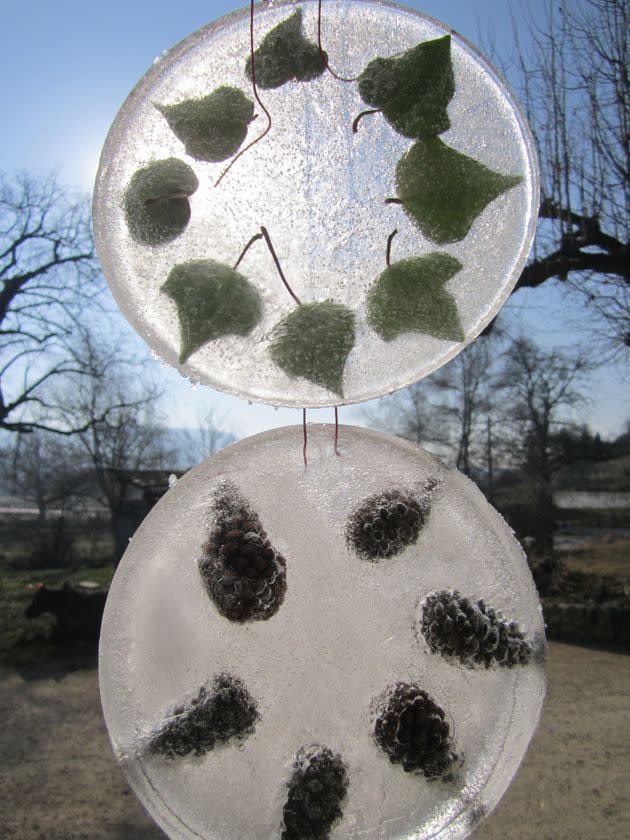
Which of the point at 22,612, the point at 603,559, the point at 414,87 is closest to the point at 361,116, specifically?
the point at 414,87

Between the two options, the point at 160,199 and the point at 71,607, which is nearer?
the point at 160,199

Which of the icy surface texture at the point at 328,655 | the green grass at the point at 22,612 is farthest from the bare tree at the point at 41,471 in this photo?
the icy surface texture at the point at 328,655

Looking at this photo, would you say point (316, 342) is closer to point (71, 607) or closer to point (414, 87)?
point (414, 87)

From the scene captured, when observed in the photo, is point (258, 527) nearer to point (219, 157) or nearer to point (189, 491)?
point (189, 491)

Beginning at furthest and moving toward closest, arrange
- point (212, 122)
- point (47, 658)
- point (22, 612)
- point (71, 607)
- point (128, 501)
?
point (128, 501) → point (22, 612) → point (71, 607) → point (47, 658) → point (212, 122)

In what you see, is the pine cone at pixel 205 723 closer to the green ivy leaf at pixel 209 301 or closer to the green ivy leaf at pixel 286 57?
the green ivy leaf at pixel 209 301
